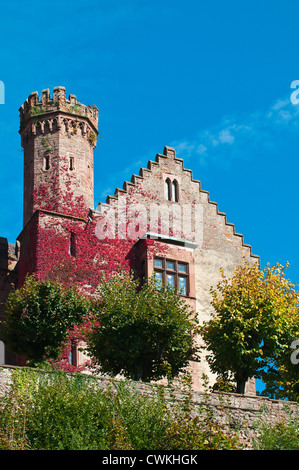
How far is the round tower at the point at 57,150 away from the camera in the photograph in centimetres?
5447

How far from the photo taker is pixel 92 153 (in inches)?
2256

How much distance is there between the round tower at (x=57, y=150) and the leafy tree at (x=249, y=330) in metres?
11.7

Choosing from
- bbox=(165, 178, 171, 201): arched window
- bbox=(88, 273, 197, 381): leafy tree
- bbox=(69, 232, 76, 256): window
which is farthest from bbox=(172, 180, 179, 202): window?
bbox=(88, 273, 197, 381): leafy tree

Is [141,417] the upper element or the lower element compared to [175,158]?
lower

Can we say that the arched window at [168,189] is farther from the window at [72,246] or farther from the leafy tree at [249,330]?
the leafy tree at [249,330]

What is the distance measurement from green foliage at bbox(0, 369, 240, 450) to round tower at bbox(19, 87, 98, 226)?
16409mm

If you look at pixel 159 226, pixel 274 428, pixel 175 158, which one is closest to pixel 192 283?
pixel 159 226

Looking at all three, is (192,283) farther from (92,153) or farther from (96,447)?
(96,447)

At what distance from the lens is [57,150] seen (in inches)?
2186

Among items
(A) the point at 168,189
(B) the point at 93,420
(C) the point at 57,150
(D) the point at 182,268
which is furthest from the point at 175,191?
(B) the point at 93,420

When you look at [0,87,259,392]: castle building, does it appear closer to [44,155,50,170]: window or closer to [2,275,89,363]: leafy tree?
[44,155,50,170]: window

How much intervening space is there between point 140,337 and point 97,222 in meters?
11.0
